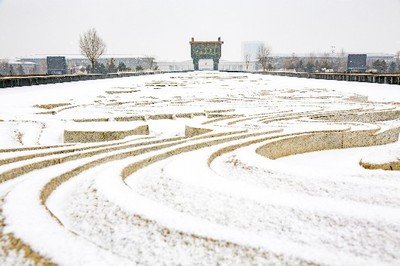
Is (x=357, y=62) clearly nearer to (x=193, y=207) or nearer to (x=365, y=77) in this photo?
(x=365, y=77)

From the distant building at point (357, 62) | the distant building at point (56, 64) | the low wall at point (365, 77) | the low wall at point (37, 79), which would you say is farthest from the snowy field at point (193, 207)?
the distant building at point (357, 62)

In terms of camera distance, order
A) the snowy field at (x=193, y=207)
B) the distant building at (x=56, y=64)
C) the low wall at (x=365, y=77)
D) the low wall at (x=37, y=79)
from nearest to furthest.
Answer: the snowy field at (x=193, y=207)
the low wall at (x=37, y=79)
the low wall at (x=365, y=77)
the distant building at (x=56, y=64)

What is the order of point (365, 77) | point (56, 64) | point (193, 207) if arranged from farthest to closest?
point (56, 64)
point (365, 77)
point (193, 207)

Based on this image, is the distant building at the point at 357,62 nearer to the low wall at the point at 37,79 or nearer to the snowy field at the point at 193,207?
the low wall at the point at 37,79

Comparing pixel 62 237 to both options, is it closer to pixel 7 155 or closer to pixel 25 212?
pixel 25 212

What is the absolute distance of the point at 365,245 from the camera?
4.29 metres

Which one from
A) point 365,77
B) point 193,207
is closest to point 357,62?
point 365,77

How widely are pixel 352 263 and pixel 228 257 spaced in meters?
1.28

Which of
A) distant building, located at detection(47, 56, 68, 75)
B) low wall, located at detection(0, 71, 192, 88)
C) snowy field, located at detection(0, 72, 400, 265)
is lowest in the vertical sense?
snowy field, located at detection(0, 72, 400, 265)

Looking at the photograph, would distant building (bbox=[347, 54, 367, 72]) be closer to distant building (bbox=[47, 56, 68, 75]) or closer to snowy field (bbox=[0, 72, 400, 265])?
distant building (bbox=[47, 56, 68, 75])

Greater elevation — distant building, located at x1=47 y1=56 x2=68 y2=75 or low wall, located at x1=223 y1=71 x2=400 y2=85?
distant building, located at x1=47 y1=56 x2=68 y2=75

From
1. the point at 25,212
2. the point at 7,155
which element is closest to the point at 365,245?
the point at 25,212

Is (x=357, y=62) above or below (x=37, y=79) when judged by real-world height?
above

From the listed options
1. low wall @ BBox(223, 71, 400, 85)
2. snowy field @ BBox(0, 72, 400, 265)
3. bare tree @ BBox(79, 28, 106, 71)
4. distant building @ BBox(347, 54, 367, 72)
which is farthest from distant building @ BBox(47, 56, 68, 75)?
snowy field @ BBox(0, 72, 400, 265)
